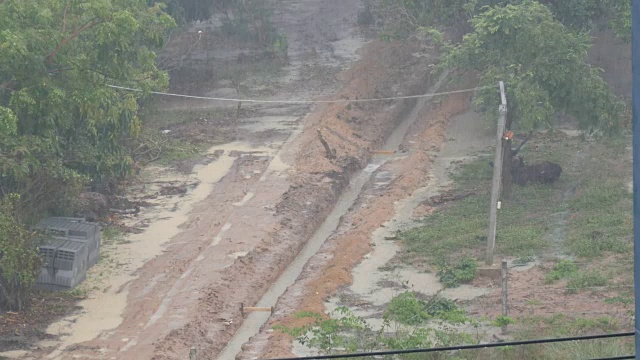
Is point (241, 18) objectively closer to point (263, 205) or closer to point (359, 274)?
point (263, 205)

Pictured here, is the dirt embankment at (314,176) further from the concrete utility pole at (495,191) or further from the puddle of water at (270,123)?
the concrete utility pole at (495,191)

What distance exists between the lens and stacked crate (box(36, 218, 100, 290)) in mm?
21484

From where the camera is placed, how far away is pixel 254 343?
18688 millimetres

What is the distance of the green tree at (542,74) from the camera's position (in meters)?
24.4

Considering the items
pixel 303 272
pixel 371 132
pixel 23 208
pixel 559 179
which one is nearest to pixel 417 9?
pixel 371 132

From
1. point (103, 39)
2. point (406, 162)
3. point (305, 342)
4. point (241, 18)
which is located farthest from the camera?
point (241, 18)

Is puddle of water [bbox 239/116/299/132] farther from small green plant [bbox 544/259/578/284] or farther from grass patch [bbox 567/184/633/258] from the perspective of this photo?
small green plant [bbox 544/259/578/284]

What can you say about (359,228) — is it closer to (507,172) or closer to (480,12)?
(507,172)

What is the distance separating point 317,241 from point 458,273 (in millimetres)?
5256

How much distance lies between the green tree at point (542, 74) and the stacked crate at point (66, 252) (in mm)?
9298

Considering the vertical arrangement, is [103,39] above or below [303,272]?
above

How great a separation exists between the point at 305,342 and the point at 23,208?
751 centimetres

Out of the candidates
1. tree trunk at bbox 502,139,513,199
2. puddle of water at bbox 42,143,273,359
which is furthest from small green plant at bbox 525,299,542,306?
puddle of water at bbox 42,143,273,359

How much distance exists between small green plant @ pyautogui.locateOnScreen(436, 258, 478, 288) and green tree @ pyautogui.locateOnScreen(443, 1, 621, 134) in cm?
420
